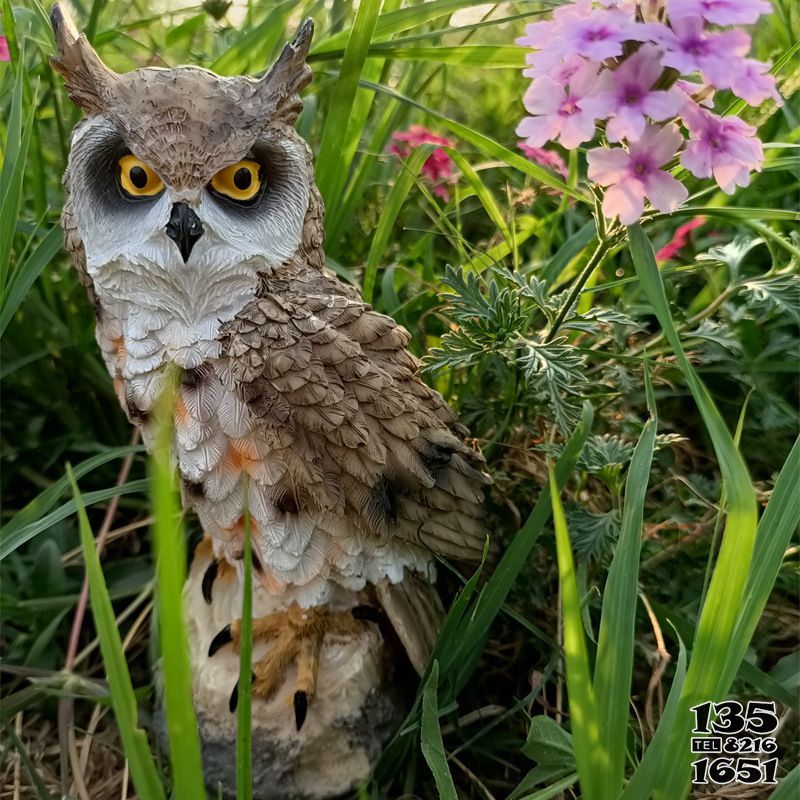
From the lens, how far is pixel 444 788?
0.76 metres

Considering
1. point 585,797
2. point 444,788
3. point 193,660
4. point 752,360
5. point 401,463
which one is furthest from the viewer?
point 752,360

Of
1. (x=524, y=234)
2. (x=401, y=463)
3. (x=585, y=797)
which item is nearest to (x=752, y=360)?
(x=524, y=234)

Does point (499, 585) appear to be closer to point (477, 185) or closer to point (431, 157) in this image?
point (477, 185)

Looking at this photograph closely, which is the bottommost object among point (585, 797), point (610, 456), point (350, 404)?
point (585, 797)

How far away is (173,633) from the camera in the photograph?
56cm

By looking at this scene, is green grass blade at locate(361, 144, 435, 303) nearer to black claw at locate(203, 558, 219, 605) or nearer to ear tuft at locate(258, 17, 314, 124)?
ear tuft at locate(258, 17, 314, 124)

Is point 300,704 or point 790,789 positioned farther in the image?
point 300,704

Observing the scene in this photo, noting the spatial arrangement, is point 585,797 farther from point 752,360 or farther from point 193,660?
point 752,360

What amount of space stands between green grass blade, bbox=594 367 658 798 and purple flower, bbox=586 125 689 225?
22cm

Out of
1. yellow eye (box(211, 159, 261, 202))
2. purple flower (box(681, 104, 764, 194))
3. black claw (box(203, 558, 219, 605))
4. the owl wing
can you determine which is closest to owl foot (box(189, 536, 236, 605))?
black claw (box(203, 558, 219, 605))

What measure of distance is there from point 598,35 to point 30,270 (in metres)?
0.75

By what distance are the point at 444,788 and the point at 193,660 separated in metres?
0.39

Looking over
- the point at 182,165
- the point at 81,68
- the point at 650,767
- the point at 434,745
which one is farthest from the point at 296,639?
the point at 81,68

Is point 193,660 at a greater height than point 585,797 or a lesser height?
lesser
